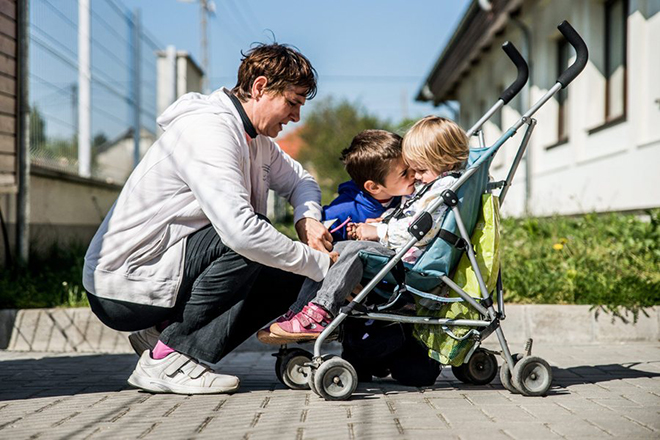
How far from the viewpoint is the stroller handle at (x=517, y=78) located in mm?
3947

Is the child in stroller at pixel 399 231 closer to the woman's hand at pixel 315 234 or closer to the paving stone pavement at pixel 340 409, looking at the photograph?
the woman's hand at pixel 315 234

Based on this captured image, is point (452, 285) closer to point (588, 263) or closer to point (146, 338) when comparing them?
point (146, 338)

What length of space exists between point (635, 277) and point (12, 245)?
4813mm

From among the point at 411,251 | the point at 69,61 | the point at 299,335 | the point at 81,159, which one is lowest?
the point at 299,335

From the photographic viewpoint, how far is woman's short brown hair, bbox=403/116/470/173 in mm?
3822

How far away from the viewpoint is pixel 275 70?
3922 mm

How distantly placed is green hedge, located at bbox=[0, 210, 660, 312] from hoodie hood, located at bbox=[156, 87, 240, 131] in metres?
2.24

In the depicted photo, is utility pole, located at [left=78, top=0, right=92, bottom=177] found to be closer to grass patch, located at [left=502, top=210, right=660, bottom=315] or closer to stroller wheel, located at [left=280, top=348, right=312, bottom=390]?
grass patch, located at [left=502, top=210, right=660, bottom=315]

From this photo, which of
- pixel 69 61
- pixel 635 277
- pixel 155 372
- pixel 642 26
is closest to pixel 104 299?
pixel 155 372

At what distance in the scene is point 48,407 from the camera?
3.59 meters

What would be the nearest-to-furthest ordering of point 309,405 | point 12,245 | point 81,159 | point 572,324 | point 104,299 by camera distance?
point 309,405
point 104,299
point 572,324
point 12,245
point 81,159

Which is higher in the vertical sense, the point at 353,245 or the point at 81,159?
the point at 81,159

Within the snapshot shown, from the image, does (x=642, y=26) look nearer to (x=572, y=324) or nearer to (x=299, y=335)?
(x=572, y=324)

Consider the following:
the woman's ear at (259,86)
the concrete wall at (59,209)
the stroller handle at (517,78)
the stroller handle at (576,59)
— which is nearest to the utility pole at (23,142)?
the concrete wall at (59,209)
